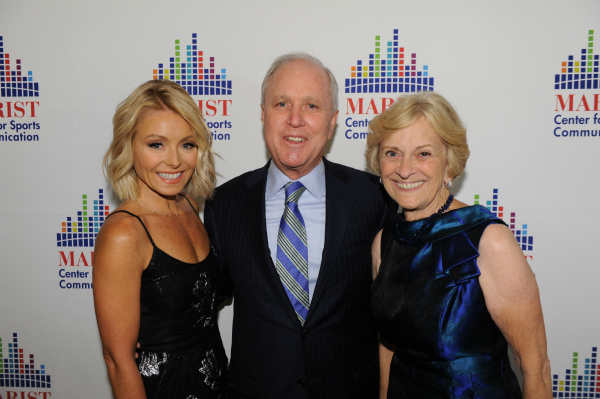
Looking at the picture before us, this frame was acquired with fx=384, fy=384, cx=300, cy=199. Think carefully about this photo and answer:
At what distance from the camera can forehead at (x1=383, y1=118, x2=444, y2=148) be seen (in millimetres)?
1557

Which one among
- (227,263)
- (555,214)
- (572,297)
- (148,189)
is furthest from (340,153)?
(572,297)

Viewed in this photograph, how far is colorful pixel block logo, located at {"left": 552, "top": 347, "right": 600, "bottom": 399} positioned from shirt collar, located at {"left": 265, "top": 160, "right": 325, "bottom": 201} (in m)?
2.07

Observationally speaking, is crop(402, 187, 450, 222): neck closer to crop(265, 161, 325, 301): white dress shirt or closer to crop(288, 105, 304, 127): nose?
→ crop(265, 161, 325, 301): white dress shirt

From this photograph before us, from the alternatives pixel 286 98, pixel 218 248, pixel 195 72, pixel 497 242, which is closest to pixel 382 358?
pixel 497 242

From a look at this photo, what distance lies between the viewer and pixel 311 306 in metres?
1.66

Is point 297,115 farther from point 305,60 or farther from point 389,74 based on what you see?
point 389,74

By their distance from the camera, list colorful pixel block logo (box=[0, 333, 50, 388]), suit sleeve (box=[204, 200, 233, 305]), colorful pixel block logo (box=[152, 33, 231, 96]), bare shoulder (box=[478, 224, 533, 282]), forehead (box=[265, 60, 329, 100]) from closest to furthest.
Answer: bare shoulder (box=[478, 224, 533, 282]), forehead (box=[265, 60, 329, 100]), suit sleeve (box=[204, 200, 233, 305]), colorful pixel block logo (box=[152, 33, 231, 96]), colorful pixel block logo (box=[0, 333, 50, 388])

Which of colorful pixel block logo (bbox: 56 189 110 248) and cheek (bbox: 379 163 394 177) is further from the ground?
cheek (bbox: 379 163 394 177)

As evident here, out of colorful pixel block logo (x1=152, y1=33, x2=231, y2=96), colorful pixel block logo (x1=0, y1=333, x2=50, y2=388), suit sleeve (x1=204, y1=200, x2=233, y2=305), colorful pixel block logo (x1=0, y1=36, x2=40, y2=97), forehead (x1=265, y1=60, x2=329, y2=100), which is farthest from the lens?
colorful pixel block logo (x1=0, y1=333, x2=50, y2=388)

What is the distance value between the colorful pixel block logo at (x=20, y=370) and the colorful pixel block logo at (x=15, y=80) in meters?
1.68

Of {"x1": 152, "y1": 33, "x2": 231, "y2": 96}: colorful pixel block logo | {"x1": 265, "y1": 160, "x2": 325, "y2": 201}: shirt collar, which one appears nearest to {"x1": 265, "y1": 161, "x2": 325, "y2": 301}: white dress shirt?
{"x1": 265, "y1": 160, "x2": 325, "y2": 201}: shirt collar

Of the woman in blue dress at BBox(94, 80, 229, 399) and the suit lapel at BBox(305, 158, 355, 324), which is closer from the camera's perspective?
the woman in blue dress at BBox(94, 80, 229, 399)

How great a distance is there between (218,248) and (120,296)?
553 mm

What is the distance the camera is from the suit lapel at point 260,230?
66.2 inches
